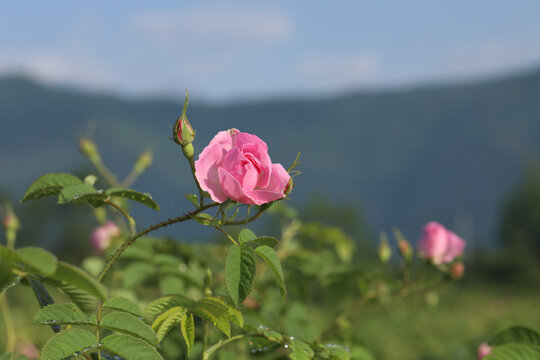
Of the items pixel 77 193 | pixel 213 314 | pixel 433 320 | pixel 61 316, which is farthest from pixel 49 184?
pixel 433 320

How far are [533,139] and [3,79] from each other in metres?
84.7

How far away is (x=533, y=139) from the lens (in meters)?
74.6

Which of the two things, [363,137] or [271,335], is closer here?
[271,335]

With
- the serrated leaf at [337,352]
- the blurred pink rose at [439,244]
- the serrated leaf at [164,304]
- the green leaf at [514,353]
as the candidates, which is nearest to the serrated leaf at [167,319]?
the serrated leaf at [164,304]

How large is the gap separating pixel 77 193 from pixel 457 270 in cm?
118

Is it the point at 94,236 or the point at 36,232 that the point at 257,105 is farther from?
the point at 94,236

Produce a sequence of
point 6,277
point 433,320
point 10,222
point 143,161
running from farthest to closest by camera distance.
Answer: point 433,320, point 143,161, point 10,222, point 6,277

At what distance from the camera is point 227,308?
81 centimetres

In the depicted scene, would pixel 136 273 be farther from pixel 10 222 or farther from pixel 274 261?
pixel 274 261

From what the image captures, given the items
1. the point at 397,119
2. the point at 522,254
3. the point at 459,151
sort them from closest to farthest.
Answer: the point at 522,254 < the point at 459,151 < the point at 397,119

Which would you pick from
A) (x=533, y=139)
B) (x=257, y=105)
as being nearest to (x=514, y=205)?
(x=533, y=139)

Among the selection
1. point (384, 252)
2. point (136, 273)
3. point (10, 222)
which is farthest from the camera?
point (384, 252)

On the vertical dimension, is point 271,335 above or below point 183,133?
below

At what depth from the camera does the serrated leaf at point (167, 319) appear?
2.68 feet
